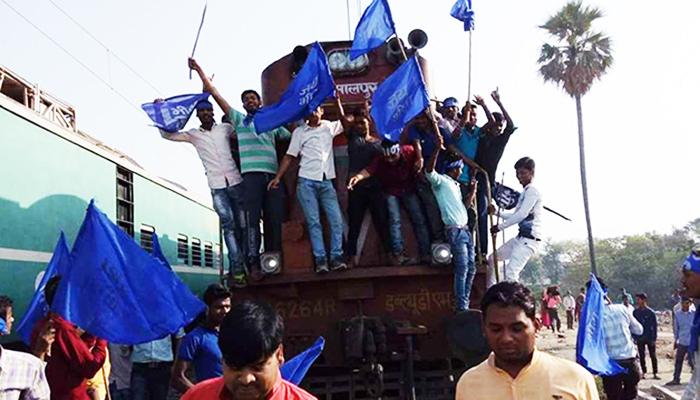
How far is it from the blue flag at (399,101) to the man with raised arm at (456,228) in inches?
15.8

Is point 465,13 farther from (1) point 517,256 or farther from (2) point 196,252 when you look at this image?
(2) point 196,252

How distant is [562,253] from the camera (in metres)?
86.7

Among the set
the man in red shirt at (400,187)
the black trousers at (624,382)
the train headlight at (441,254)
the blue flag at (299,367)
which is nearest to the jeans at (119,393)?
the man in red shirt at (400,187)

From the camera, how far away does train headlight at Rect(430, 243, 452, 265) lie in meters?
7.13

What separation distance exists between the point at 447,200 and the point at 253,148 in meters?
2.04

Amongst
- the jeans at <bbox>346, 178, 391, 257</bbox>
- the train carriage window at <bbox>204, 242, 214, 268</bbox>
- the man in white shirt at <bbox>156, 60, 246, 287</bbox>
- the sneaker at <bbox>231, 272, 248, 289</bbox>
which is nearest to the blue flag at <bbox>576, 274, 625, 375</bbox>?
the jeans at <bbox>346, 178, 391, 257</bbox>

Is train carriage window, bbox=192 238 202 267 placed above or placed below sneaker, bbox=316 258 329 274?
above

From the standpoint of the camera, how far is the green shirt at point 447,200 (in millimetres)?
7191

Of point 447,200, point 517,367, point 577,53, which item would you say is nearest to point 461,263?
point 447,200

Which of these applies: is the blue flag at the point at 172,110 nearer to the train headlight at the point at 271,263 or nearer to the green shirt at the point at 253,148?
the green shirt at the point at 253,148

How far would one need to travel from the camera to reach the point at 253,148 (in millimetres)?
7617

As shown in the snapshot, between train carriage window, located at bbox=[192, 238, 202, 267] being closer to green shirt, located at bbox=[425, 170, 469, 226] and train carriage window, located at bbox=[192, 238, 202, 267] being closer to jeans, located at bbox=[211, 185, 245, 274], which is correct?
jeans, located at bbox=[211, 185, 245, 274]

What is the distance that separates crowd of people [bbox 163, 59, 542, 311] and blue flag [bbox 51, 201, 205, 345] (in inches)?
58.8

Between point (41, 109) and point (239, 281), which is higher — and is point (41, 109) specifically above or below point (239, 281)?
above
